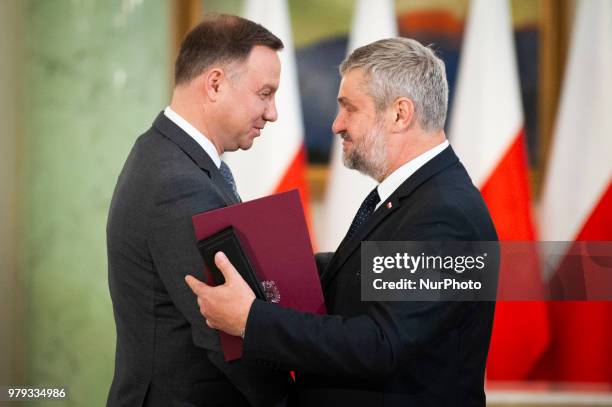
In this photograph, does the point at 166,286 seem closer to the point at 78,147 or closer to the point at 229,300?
the point at 229,300

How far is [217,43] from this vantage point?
6.11 ft

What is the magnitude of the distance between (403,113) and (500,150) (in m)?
1.86

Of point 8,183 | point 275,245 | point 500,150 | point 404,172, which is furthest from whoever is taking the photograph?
point 8,183

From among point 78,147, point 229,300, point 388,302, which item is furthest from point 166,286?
point 78,147

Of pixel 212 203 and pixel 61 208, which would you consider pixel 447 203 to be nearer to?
pixel 212 203

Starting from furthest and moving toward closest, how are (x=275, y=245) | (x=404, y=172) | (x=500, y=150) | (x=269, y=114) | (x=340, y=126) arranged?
(x=500, y=150) → (x=269, y=114) → (x=340, y=126) → (x=404, y=172) → (x=275, y=245)

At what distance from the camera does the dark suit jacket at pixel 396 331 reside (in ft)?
4.91

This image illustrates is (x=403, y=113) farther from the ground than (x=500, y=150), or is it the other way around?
(x=403, y=113)

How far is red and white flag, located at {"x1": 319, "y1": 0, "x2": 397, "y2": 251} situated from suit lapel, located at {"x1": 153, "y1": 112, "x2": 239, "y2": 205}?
1.76 m

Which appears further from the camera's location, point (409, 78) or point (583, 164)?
point (583, 164)

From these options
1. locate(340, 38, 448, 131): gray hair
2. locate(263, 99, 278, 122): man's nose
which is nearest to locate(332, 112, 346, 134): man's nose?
locate(340, 38, 448, 131): gray hair

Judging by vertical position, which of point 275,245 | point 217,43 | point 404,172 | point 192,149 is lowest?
point 275,245

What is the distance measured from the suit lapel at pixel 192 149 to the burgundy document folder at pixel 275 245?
0.19 m

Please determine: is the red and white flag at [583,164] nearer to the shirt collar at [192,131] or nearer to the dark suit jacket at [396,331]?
the dark suit jacket at [396,331]
